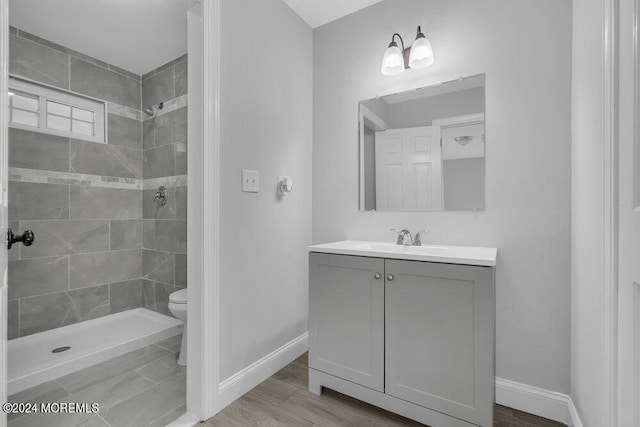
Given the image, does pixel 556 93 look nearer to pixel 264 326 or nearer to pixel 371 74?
pixel 371 74

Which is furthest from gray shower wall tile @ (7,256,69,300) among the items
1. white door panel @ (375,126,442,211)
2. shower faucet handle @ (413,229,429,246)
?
shower faucet handle @ (413,229,429,246)

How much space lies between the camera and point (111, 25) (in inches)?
88.1

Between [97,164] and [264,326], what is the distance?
7.48ft

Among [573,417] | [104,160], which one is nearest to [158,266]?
[104,160]

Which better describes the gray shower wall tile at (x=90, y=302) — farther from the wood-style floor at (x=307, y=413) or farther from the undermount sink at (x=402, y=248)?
the undermount sink at (x=402, y=248)

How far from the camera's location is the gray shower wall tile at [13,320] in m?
2.18

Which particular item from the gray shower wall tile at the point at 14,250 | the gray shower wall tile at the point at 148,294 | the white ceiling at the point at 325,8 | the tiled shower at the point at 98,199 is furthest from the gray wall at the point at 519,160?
the gray shower wall tile at the point at 14,250

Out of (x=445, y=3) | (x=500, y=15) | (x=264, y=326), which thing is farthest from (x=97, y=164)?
(x=500, y=15)

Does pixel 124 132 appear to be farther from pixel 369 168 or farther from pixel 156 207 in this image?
pixel 369 168

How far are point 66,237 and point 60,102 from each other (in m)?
1.20

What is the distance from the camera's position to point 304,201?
2217 mm

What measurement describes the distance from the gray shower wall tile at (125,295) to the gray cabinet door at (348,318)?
226cm

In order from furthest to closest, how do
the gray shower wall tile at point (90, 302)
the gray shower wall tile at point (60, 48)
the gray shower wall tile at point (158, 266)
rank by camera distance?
the gray shower wall tile at point (158, 266) < the gray shower wall tile at point (90, 302) < the gray shower wall tile at point (60, 48)

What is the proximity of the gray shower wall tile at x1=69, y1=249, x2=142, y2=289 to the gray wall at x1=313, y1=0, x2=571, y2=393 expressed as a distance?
266cm
